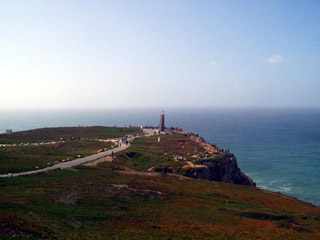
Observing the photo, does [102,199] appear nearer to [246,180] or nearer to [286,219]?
[286,219]

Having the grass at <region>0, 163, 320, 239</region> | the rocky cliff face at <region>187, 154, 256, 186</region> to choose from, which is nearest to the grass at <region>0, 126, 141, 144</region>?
the rocky cliff face at <region>187, 154, 256, 186</region>

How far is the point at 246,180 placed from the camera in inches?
2408

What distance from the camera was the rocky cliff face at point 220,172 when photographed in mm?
47231

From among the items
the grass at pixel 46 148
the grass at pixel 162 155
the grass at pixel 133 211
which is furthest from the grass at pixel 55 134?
the grass at pixel 133 211

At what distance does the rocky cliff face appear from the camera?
47.2 m

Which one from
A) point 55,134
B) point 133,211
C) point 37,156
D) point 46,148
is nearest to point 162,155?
point 37,156

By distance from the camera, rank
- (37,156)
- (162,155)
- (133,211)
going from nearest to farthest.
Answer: (133,211) → (37,156) → (162,155)

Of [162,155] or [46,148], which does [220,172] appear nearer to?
[162,155]

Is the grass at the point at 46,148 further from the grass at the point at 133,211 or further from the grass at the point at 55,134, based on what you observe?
the grass at the point at 133,211

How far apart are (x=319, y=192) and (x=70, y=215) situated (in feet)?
196

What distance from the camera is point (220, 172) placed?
5450cm

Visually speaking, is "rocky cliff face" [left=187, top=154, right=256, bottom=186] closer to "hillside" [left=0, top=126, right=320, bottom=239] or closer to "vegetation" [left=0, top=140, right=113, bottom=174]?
"hillside" [left=0, top=126, right=320, bottom=239]

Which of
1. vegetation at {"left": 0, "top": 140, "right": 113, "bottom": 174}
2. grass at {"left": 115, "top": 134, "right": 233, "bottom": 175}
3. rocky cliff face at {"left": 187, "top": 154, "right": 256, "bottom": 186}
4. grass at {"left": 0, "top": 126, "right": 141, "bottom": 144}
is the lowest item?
rocky cliff face at {"left": 187, "top": 154, "right": 256, "bottom": 186}

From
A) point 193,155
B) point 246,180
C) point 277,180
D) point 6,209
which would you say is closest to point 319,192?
point 277,180
